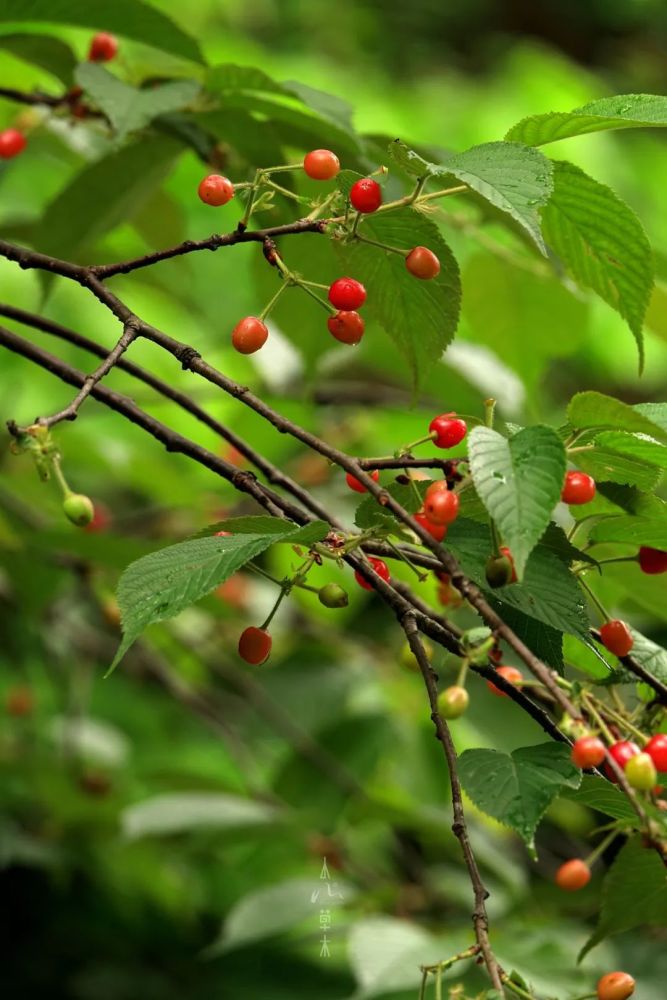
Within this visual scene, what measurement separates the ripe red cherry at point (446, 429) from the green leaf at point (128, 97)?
1.05ft

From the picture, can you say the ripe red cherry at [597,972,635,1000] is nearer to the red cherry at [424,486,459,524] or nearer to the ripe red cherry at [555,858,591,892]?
the ripe red cherry at [555,858,591,892]

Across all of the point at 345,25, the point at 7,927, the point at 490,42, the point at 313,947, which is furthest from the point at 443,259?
the point at 490,42

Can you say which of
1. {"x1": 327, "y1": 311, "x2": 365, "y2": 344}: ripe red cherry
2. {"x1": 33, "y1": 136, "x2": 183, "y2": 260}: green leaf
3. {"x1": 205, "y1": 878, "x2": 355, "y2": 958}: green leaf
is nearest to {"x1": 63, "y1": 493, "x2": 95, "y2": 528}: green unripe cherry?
{"x1": 327, "y1": 311, "x2": 365, "y2": 344}: ripe red cherry

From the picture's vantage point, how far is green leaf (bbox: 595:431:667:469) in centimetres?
52

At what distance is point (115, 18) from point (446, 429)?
1.48 ft

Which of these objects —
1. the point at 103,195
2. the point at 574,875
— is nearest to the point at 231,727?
the point at 103,195

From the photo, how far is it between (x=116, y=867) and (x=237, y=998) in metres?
0.26

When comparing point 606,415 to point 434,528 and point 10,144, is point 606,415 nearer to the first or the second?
point 434,528

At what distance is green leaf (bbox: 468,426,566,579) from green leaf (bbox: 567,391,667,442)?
4cm

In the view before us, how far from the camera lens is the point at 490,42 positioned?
5.51 meters

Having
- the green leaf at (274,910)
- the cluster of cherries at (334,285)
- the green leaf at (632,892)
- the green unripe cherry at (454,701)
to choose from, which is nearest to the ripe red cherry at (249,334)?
the cluster of cherries at (334,285)

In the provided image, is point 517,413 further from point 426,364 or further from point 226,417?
point 426,364

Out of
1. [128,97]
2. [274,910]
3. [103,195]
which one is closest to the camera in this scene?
[128,97]

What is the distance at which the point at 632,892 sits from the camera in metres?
0.61
